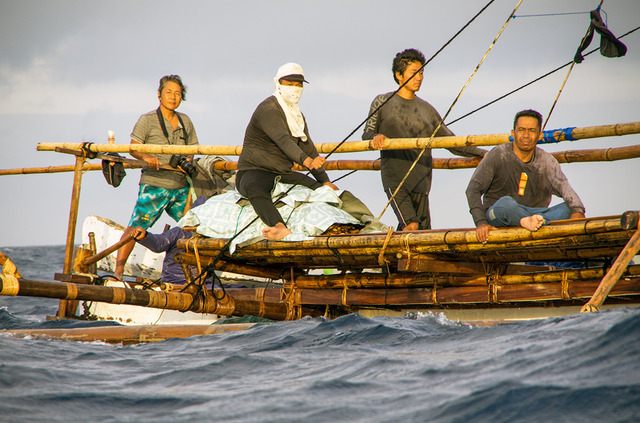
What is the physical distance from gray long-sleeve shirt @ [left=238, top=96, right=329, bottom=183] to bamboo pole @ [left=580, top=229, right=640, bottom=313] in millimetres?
2677

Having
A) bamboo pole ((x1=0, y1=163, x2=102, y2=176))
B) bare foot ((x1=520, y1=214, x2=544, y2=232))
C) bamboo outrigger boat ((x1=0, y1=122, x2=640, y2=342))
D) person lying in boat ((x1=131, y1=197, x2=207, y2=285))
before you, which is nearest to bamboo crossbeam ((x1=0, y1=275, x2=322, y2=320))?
bamboo outrigger boat ((x1=0, y1=122, x2=640, y2=342))

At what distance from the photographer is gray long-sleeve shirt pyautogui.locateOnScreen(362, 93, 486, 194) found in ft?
21.9

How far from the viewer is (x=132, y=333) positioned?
5.59m

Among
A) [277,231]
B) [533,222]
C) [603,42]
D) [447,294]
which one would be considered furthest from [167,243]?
[603,42]

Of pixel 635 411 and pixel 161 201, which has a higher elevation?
pixel 161 201

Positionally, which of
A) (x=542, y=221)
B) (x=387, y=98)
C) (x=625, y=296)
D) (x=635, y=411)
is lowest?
(x=635, y=411)

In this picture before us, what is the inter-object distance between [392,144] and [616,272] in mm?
2463

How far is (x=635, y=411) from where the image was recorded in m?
2.83

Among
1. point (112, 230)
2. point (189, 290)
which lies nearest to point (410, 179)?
point (189, 290)

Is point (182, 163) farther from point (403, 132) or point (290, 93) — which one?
point (403, 132)

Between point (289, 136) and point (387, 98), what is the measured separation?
48.8 inches

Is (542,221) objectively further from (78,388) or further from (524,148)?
(78,388)

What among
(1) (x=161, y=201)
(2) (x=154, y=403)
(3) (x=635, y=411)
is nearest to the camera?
(3) (x=635, y=411)

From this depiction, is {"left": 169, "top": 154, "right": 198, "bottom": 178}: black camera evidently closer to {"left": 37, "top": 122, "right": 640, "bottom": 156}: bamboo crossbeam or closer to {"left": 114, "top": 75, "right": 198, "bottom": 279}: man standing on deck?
{"left": 114, "top": 75, "right": 198, "bottom": 279}: man standing on deck
